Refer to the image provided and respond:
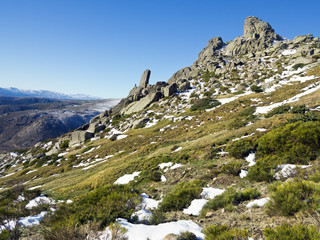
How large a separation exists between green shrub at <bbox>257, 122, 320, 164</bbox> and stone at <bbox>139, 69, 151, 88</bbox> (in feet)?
191

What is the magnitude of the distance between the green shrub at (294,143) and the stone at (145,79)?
58197mm

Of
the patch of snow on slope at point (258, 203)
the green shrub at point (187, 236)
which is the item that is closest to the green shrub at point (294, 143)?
the patch of snow on slope at point (258, 203)

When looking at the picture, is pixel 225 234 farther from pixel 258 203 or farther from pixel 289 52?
pixel 289 52

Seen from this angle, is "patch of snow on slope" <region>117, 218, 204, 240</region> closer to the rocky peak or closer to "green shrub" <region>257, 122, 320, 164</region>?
"green shrub" <region>257, 122, 320, 164</region>

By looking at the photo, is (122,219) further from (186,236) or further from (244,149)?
(244,149)

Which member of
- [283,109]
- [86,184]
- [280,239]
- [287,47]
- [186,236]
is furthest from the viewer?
[287,47]

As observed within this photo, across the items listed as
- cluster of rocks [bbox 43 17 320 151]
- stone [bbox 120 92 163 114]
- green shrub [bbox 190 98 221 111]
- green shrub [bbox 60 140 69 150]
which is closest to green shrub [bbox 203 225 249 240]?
green shrub [bbox 190 98 221 111]

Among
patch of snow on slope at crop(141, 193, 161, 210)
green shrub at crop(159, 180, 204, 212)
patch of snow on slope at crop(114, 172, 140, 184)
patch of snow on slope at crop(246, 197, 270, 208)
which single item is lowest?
patch of snow on slope at crop(114, 172, 140, 184)

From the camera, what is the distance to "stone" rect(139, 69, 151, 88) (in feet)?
210

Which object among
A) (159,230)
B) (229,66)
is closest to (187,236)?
(159,230)

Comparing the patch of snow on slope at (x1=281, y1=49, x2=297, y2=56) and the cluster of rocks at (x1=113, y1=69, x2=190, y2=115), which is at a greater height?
the patch of snow on slope at (x1=281, y1=49, x2=297, y2=56)

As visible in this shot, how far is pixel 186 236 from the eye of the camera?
11.6ft

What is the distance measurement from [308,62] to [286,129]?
141ft

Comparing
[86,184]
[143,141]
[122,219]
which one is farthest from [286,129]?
[143,141]
